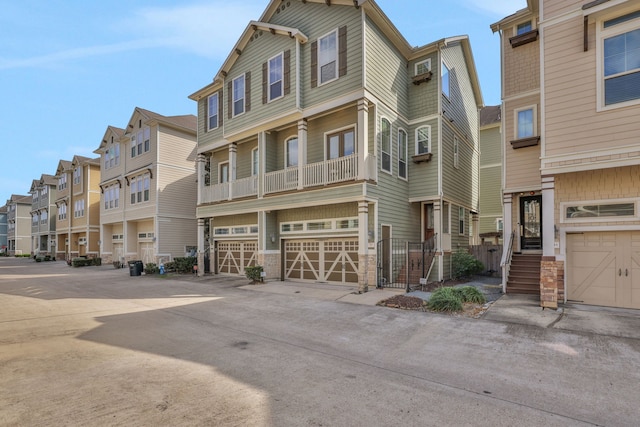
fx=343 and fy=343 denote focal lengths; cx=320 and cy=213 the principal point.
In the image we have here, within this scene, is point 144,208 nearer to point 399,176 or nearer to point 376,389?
point 399,176

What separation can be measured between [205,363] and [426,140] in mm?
13483

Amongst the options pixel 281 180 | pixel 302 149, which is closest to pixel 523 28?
pixel 302 149

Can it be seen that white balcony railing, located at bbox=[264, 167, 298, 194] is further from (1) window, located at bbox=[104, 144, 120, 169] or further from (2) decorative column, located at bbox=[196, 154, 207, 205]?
(1) window, located at bbox=[104, 144, 120, 169]

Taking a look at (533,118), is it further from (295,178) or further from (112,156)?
(112,156)

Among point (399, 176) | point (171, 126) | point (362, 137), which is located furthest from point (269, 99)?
point (171, 126)

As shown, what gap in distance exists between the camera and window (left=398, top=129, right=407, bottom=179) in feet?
50.3

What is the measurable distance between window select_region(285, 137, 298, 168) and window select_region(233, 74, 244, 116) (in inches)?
127

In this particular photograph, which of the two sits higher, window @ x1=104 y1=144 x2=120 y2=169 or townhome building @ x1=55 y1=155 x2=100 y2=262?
window @ x1=104 y1=144 x2=120 y2=169

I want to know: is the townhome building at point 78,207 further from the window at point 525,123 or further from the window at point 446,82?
the window at point 525,123

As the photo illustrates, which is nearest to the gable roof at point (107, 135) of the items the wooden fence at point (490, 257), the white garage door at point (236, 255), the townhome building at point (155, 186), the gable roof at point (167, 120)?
the townhome building at point (155, 186)

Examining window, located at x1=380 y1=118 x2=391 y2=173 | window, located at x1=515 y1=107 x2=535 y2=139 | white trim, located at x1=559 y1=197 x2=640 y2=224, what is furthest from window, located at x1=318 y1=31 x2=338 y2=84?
white trim, located at x1=559 y1=197 x2=640 y2=224

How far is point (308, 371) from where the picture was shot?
5449 millimetres

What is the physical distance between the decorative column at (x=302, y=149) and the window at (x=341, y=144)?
3.45 feet

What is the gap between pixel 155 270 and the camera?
21.5 metres
